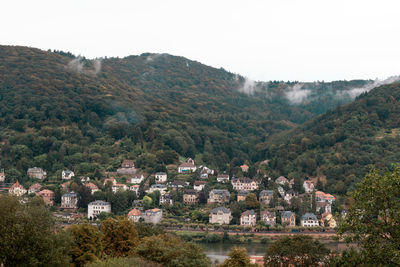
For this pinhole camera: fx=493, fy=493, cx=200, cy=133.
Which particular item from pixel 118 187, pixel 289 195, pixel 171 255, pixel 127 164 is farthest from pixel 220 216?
pixel 171 255

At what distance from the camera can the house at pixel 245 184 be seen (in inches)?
3802

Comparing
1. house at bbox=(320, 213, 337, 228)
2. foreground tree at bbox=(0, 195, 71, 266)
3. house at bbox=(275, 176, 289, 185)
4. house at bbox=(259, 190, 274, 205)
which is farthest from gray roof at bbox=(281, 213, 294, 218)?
foreground tree at bbox=(0, 195, 71, 266)

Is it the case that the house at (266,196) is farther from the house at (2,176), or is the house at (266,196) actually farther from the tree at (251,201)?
the house at (2,176)

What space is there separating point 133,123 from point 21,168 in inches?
1453

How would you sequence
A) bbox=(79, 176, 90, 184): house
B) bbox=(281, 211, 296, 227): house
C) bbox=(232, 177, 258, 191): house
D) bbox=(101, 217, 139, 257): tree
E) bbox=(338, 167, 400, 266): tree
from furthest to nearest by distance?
bbox=(232, 177, 258, 191): house, bbox=(79, 176, 90, 184): house, bbox=(281, 211, 296, 227): house, bbox=(101, 217, 139, 257): tree, bbox=(338, 167, 400, 266): tree

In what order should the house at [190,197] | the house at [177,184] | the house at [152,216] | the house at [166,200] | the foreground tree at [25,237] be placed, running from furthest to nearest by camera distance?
1. the house at [177,184]
2. the house at [190,197]
3. the house at [166,200]
4. the house at [152,216]
5. the foreground tree at [25,237]

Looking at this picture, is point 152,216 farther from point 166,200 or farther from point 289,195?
point 289,195

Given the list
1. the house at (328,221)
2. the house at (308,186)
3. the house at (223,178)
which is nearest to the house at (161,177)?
the house at (223,178)

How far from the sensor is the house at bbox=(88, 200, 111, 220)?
269ft

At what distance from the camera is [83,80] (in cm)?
15300

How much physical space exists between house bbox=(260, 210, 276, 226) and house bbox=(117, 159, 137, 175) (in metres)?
32.6

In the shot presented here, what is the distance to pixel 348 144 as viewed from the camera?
111m

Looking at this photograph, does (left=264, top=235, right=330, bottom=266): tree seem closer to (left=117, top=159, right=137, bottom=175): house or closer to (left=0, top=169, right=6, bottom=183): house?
(left=117, top=159, right=137, bottom=175): house

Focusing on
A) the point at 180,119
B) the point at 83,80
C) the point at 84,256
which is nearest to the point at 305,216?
the point at 84,256
